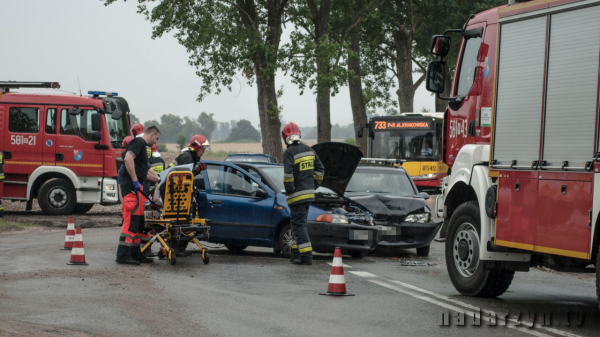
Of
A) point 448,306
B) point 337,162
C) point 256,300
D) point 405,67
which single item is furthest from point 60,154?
point 405,67

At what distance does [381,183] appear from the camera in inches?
553

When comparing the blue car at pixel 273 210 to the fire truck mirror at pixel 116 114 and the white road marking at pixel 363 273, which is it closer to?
the white road marking at pixel 363 273

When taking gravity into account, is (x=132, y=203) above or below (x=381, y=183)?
below

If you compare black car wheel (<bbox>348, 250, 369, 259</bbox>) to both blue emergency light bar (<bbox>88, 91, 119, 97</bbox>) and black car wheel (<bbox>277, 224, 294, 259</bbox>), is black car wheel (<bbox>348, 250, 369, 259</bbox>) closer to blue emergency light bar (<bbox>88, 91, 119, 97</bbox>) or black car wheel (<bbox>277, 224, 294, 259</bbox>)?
black car wheel (<bbox>277, 224, 294, 259</bbox>)

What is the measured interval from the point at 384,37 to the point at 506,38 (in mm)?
31377

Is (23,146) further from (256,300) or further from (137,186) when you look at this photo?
(256,300)

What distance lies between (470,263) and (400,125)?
68.5 feet

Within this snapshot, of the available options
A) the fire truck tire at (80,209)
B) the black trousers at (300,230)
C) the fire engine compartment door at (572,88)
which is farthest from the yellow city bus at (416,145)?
the fire engine compartment door at (572,88)

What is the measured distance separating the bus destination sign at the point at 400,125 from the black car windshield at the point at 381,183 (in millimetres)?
14723

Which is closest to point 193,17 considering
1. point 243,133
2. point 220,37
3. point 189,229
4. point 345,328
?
point 220,37

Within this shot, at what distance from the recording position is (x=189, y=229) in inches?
441

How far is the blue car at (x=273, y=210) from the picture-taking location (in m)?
11.9

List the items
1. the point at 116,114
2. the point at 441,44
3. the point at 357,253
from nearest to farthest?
1. the point at 441,44
2. the point at 357,253
3. the point at 116,114

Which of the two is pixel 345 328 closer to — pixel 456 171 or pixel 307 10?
pixel 456 171
